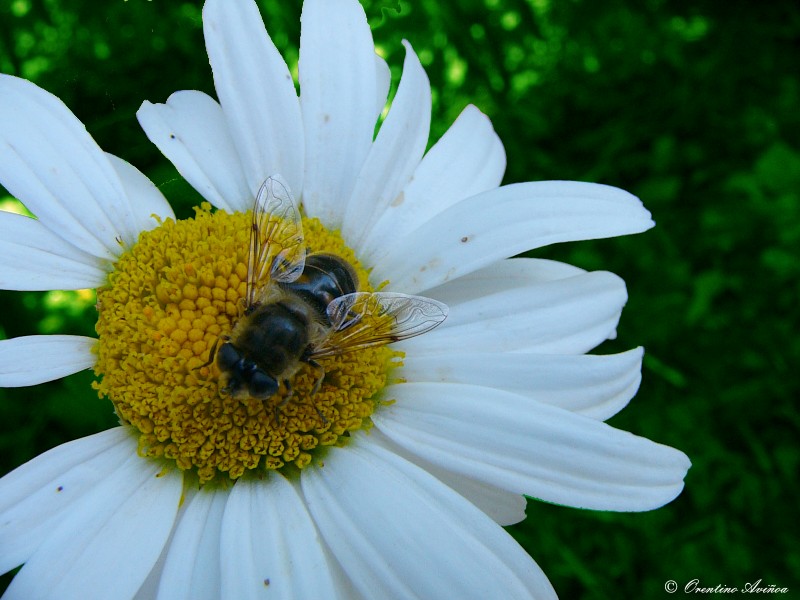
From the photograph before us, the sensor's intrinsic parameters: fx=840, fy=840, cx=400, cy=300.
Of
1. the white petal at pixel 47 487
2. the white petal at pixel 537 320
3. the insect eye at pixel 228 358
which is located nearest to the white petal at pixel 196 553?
the white petal at pixel 47 487

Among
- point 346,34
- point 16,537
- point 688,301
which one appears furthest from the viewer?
point 688,301

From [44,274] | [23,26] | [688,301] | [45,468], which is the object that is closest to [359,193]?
[44,274]

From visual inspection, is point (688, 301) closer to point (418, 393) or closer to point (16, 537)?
point (418, 393)

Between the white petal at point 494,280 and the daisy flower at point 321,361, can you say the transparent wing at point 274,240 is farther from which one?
the white petal at point 494,280

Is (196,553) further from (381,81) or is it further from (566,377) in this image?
(381,81)

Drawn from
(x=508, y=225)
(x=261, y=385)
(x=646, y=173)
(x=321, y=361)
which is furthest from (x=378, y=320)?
(x=646, y=173)

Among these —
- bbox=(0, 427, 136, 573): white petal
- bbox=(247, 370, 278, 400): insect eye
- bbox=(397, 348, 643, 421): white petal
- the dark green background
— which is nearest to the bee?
bbox=(247, 370, 278, 400): insect eye
